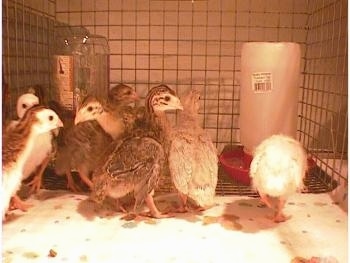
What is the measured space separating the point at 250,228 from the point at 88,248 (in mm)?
487

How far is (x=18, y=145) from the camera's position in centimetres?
127

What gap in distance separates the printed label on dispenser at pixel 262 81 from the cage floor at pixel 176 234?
1.57 ft

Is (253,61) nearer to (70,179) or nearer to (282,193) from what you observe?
(282,193)

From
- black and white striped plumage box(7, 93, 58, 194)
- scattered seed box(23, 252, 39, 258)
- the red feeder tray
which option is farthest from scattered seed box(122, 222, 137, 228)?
the red feeder tray

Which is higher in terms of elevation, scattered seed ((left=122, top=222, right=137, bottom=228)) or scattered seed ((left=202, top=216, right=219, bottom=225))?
scattered seed ((left=202, top=216, right=219, bottom=225))

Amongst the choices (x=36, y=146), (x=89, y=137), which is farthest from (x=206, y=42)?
(x=36, y=146)

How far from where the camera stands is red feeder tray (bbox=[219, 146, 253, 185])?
1774 mm

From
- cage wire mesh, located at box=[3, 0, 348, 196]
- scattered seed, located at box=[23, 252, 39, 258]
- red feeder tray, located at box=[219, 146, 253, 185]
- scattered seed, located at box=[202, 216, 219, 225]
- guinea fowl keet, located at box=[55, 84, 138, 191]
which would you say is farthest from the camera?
cage wire mesh, located at box=[3, 0, 348, 196]

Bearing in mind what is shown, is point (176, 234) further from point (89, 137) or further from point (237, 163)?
point (237, 163)

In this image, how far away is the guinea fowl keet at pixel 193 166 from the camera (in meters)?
1.38

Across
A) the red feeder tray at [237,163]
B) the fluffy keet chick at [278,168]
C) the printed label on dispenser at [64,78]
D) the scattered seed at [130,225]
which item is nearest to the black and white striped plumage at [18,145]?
the scattered seed at [130,225]

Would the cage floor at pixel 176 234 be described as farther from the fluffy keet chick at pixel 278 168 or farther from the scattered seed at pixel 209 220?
the fluffy keet chick at pixel 278 168

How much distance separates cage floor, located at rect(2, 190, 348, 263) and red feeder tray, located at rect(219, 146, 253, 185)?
0.63ft

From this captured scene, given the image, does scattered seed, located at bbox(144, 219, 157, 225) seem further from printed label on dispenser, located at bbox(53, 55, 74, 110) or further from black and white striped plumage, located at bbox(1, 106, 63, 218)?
printed label on dispenser, located at bbox(53, 55, 74, 110)
